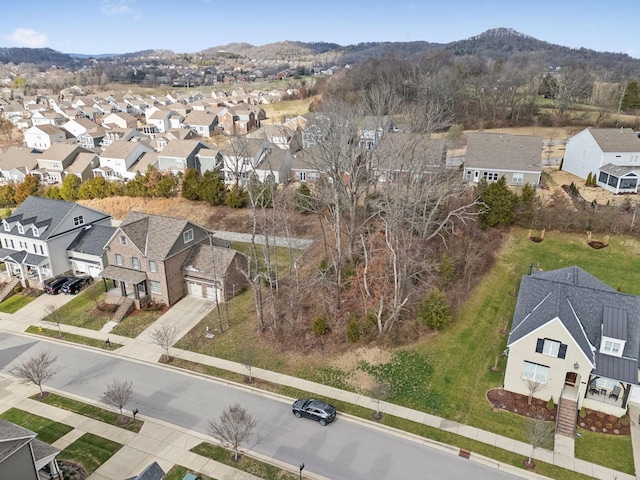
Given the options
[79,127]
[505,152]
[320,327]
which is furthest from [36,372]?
[79,127]

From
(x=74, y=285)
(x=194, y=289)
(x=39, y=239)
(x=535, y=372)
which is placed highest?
(x=39, y=239)

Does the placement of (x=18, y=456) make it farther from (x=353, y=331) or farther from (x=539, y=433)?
(x=539, y=433)

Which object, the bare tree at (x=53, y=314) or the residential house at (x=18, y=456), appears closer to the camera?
the residential house at (x=18, y=456)

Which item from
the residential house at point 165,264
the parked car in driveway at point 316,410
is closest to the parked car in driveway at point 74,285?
the residential house at point 165,264

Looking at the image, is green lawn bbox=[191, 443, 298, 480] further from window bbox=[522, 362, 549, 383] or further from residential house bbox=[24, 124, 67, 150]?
residential house bbox=[24, 124, 67, 150]

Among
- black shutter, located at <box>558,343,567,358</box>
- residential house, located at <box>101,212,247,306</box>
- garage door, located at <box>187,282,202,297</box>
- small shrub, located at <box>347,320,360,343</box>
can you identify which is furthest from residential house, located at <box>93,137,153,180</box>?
black shutter, located at <box>558,343,567,358</box>

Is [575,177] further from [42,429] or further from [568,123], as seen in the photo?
[42,429]

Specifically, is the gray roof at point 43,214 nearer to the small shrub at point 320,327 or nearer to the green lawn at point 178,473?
the small shrub at point 320,327
